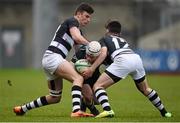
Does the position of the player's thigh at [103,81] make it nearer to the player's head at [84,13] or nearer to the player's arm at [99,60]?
the player's arm at [99,60]

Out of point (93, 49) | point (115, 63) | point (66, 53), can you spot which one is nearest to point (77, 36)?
point (93, 49)

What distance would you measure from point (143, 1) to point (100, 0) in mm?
5976

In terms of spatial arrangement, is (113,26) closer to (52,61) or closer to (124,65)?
(124,65)

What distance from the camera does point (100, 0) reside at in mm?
57594

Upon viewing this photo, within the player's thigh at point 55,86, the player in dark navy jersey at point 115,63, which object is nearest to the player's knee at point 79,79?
the player in dark navy jersey at point 115,63

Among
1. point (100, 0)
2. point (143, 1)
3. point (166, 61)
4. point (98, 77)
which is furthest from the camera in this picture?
point (100, 0)

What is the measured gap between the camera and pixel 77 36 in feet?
45.5

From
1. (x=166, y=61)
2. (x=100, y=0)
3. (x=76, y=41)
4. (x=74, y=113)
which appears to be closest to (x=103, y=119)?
(x=74, y=113)

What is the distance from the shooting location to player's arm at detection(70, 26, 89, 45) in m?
13.9

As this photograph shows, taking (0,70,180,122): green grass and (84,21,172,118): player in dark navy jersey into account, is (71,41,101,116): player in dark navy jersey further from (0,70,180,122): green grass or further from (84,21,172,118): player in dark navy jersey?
(0,70,180,122): green grass

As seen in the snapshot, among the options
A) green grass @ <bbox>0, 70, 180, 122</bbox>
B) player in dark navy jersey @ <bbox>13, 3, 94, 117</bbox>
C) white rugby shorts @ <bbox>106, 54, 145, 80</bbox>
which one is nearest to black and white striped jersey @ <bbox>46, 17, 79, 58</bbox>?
player in dark navy jersey @ <bbox>13, 3, 94, 117</bbox>

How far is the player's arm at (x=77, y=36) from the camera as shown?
45.4 feet

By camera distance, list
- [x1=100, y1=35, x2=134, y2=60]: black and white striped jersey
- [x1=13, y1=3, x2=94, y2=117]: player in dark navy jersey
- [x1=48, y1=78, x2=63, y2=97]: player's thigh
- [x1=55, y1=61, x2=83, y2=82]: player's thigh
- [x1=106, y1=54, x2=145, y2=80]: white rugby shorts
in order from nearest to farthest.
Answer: [x1=13, y1=3, x2=94, y2=117]: player in dark navy jersey → [x1=55, y1=61, x2=83, y2=82]: player's thigh → [x1=106, y1=54, x2=145, y2=80]: white rugby shorts → [x1=100, y1=35, x2=134, y2=60]: black and white striped jersey → [x1=48, y1=78, x2=63, y2=97]: player's thigh

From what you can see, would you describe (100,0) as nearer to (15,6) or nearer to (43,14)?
(15,6)
